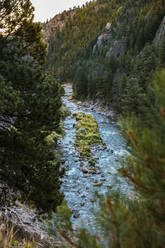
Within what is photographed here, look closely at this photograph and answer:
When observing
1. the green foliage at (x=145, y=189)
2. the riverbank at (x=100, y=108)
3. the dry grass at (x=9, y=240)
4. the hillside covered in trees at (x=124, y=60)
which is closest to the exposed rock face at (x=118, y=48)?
the hillside covered in trees at (x=124, y=60)

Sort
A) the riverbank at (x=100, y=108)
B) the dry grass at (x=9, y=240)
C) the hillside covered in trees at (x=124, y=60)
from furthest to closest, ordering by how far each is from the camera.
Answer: the riverbank at (x=100, y=108) < the hillside covered in trees at (x=124, y=60) < the dry grass at (x=9, y=240)

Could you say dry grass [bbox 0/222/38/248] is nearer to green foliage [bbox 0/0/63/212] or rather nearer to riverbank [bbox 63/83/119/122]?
green foliage [bbox 0/0/63/212]

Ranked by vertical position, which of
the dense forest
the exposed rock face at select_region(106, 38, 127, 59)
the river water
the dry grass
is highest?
the exposed rock face at select_region(106, 38, 127, 59)

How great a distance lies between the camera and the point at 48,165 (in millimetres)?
6070

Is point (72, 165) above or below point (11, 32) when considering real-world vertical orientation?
below

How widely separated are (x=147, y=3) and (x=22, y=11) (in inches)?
3444

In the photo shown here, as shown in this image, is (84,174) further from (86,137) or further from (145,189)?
(145,189)

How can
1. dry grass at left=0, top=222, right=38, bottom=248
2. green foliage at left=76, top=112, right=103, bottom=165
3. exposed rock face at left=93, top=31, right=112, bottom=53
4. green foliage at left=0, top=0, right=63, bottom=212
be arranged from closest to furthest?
dry grass at left=0, top=222, right=38, bottom=248 → green foliage at left=0, top=0, right=63, bottom=212 → green foliage at left=76, top=112, right=103, bottom=165 → exposed rock face at left=93, top=31, right=112, bottom=53

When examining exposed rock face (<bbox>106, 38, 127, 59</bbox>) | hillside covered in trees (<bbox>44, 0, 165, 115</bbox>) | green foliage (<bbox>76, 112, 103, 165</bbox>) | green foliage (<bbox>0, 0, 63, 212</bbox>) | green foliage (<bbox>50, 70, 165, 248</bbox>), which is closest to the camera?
green foliage (<bbox>50, 70, 165, 248</bbox>)

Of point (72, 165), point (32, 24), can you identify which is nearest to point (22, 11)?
point (32, 24)

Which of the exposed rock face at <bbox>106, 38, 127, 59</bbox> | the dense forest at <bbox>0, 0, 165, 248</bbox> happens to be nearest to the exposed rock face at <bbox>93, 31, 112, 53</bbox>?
the exposed rock face at <bbox>106, 38, 127, 59</bbox>

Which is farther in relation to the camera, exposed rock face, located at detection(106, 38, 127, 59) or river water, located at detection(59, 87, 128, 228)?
exposed rock face, located at detection(106, 38, 127, 59)

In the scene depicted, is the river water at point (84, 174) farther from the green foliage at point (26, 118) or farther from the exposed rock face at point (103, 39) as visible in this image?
the exposed rock face at point (103, 39)

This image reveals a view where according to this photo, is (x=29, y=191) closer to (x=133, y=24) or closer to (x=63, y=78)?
(x=133, y=24)
